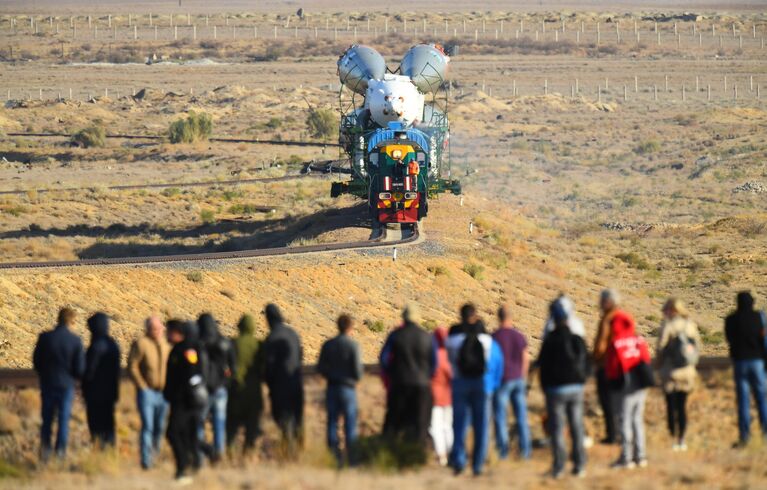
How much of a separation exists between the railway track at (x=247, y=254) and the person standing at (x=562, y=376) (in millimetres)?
23977

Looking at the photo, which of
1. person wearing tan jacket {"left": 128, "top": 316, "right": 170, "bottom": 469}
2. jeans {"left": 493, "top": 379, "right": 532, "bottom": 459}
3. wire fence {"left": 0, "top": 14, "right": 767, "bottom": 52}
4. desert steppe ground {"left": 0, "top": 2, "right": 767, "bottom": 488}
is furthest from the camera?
wire fence {"left": 0, "top": 14, "right": 767, "bottom": 52}

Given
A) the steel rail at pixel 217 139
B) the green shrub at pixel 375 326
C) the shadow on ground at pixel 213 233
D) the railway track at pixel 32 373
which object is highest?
the railway track at pixel 32 373

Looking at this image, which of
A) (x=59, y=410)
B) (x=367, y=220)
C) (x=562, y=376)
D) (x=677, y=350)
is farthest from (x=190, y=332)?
(x=367, y=220)

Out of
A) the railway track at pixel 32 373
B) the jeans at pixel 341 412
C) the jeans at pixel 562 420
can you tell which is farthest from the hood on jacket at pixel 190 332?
the railway track at pixel 32 373

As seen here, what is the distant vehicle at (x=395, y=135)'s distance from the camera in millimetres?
47031

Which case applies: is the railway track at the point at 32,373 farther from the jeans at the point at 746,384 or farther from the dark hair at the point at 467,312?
the dark hair at the point at 467,312

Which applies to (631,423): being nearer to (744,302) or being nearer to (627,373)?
(627,373)

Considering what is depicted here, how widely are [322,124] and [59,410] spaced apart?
3110 inches

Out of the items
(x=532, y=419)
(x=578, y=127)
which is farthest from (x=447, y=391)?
(x=578, y=127)

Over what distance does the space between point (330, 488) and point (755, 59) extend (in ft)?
464

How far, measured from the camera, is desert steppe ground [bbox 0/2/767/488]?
744 inches

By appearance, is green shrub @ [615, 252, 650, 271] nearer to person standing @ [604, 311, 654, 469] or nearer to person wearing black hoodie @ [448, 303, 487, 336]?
person standing @ [604, 311, 654, 469]

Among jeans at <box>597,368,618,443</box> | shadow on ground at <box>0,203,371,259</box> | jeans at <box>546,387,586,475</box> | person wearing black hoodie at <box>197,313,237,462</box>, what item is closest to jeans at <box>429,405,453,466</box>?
jeans at <box>546,387,586,475</box>

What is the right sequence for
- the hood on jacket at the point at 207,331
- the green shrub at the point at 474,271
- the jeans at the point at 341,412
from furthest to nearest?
the green shrub at the point at 474,271
the jeans at the point at 341,412
the hood on jacket at the point at 207,331
